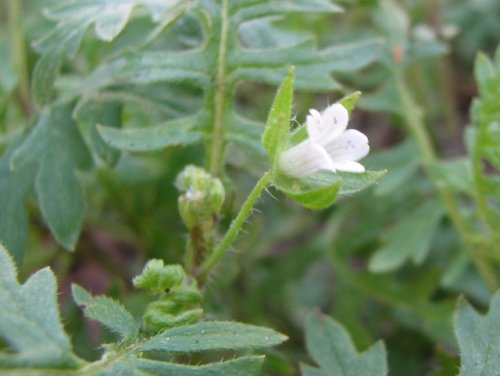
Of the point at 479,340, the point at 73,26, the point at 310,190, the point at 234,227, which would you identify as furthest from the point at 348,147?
the point at 73,26

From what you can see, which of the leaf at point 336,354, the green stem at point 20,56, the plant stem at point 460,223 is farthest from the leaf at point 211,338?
the green stem at point 20,56

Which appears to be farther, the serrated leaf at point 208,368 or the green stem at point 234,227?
the green stem at point 234,227

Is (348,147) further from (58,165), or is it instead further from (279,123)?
(58,165)

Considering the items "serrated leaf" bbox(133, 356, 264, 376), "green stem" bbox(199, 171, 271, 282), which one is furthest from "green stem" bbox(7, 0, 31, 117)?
"serrated leaf" bbox(133, 356, 264, 376)

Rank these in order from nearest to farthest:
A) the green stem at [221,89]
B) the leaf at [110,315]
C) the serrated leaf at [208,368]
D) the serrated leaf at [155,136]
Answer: the serrated leaf at [208,368] → the leaf at [110,315] → the serrated leaf at [155,136] → the green stem at [221,89]

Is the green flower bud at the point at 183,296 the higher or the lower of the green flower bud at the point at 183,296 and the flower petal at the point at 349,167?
the lower

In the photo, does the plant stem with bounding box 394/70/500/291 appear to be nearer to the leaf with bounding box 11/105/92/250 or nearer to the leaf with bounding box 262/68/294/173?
the leaf with bounding box 262/68/294/173

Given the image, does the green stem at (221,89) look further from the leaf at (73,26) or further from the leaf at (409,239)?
the leaf at (409,239)
